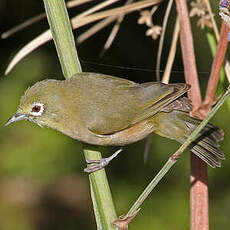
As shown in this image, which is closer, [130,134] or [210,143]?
[210,143]

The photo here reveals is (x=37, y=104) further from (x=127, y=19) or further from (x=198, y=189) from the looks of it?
(x=127, y=19)

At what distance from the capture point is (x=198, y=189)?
Answer: 2248 millimetres

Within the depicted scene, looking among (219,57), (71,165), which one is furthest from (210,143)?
(71,165)

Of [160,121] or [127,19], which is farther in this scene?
[127,19]

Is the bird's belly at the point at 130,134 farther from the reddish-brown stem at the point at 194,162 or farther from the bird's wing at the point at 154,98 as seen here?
the reddish-brown stem at the point at 194,162

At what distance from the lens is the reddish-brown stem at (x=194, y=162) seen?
219 centimetres

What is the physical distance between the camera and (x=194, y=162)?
2385 mm

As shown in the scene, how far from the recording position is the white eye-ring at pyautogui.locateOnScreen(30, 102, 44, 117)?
8.36 ft

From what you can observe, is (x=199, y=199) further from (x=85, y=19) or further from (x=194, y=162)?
(x=85, y=19)

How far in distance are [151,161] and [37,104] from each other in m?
1.70

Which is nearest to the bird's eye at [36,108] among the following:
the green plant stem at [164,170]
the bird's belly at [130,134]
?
the bird's belly at [130,134]

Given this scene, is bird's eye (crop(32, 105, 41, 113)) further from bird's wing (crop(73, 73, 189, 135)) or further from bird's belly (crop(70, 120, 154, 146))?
bird's belly (crop(70, 120, 154, 146))

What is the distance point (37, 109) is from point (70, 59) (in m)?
0.48

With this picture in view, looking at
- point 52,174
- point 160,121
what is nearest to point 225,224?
point 52,174
